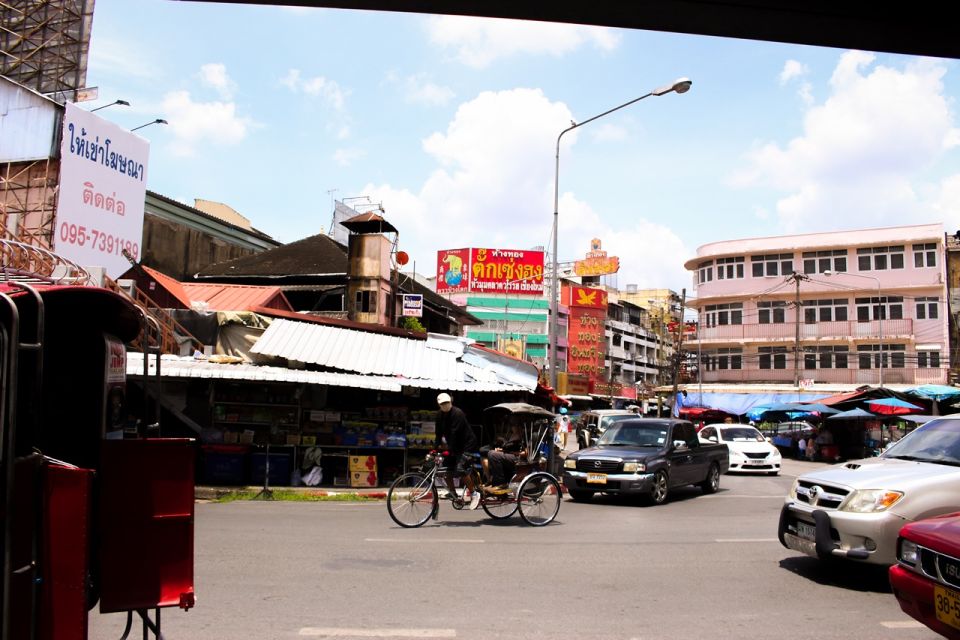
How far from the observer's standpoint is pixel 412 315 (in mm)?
26953

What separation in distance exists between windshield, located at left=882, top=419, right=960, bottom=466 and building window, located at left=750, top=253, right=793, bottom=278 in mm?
45876

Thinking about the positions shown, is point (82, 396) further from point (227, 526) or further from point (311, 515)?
point (311, 515)

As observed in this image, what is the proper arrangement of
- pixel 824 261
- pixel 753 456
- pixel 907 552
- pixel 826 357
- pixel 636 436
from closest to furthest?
pixel 907 552
pixel 636 436
pixel 753 456
pixel 826 357
pixel 824 261

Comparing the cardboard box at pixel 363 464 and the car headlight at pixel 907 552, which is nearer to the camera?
the car headlight at pixel 907 552

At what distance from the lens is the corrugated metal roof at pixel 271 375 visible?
49.5ft

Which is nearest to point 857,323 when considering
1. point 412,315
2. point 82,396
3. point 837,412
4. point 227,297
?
point 837,412

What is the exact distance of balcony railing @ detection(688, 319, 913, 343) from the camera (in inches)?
1857

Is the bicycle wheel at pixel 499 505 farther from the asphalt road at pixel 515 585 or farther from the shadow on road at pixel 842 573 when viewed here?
the shadow on road at pixel 842 573

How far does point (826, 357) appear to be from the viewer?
49562 millimetres

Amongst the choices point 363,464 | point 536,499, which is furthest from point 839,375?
point 536,499

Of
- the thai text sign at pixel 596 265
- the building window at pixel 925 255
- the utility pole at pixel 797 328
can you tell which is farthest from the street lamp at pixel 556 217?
the thai text sign at pixel 596 265

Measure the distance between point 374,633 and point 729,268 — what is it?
5222 centimetres

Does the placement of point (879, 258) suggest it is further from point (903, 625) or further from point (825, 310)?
point (903, 625)

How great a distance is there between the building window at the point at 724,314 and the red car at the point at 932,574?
50.2 m
